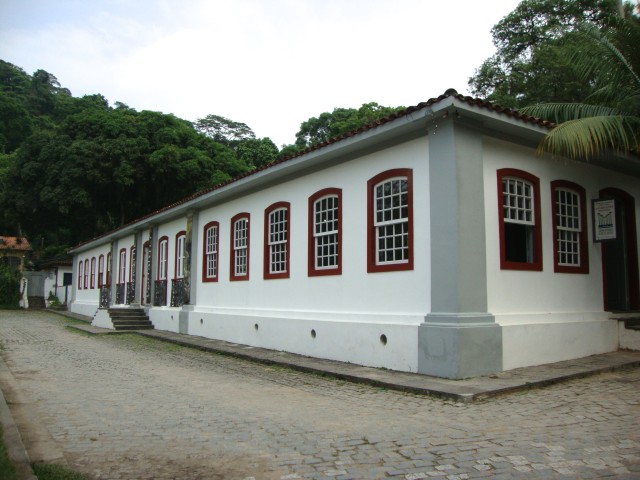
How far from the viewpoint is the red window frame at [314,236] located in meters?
10.6

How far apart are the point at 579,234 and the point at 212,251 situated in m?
9.69

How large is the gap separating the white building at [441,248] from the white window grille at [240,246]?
16.6 inches

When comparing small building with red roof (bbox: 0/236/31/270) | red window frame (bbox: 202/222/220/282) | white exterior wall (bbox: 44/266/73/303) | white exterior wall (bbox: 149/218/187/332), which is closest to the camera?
red window frame (bbox: 202/222/220/282)

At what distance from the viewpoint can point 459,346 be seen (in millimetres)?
7770

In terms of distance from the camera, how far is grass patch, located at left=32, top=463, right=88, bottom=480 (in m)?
3.95

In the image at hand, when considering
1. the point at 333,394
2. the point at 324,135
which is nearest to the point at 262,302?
the point at 333,394

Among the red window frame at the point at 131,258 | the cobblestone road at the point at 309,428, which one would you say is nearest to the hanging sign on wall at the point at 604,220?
the cobblestone road at the point at 309,428

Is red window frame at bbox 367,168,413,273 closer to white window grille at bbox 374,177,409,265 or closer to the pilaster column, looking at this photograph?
white window grille at bbox 374,177,409,265

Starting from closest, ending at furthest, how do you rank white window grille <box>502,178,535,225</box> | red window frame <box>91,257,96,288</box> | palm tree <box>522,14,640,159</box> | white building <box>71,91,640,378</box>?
white building <box>71,91,640,378</box> → white window grille <box>502,178,535,225</box> → palm tree <box>522,14,640,159</box> → red window frame <box>91,257,96,288</box>

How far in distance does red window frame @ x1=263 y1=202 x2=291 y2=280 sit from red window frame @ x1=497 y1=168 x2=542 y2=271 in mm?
4796

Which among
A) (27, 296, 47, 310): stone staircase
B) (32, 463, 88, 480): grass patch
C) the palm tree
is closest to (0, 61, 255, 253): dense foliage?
(27, 296, 47, 310): stone staircase

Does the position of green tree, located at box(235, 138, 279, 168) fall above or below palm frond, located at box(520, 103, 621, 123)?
above

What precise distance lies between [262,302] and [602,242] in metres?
7.21

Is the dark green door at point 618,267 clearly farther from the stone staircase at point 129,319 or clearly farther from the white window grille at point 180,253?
the stone staircase at point 129,319
